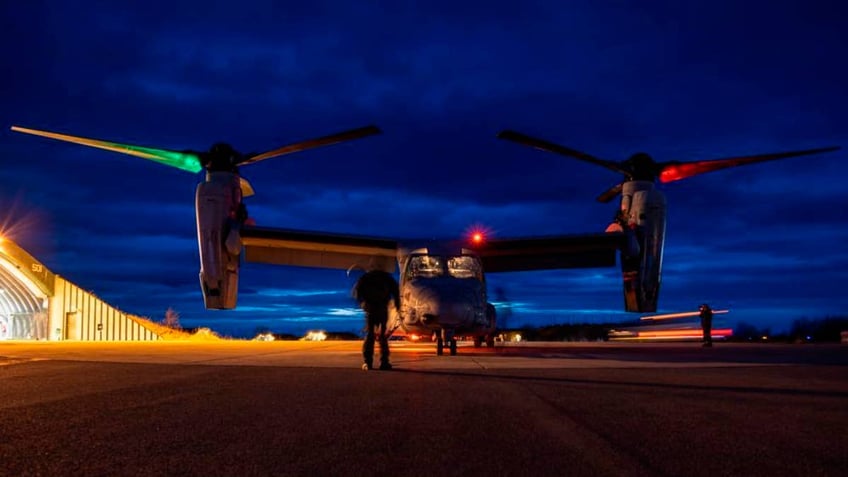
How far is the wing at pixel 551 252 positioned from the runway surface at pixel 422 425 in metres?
11.0

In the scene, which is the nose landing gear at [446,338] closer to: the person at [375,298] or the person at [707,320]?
the person at [375,298]

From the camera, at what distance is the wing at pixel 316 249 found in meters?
19.9

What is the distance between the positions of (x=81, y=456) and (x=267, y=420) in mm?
1668

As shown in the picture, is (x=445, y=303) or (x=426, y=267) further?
(x=426, y=267)

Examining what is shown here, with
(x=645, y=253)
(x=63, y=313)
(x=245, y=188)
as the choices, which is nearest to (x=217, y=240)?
(x=245, y=188)

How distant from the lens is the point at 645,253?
66.1 feet

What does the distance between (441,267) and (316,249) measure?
595 cm

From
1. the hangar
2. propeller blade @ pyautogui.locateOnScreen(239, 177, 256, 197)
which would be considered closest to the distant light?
the hangar

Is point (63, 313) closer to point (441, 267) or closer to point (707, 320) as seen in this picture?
point (441, 267)

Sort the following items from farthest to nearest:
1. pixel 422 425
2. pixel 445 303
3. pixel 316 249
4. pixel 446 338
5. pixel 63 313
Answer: pixel 63 313, pixel 316 249, pixel 446 338, pixel 445 303, pixel 422 425

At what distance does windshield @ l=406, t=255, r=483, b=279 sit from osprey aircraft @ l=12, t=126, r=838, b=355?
0.10ft

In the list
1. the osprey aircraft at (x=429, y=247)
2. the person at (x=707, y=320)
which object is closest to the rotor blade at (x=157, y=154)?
the osprey aircraft at (x=429, y=247)

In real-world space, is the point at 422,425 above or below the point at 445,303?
below

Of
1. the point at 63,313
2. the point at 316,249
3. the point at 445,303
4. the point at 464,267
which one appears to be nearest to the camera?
the point at 445,303
